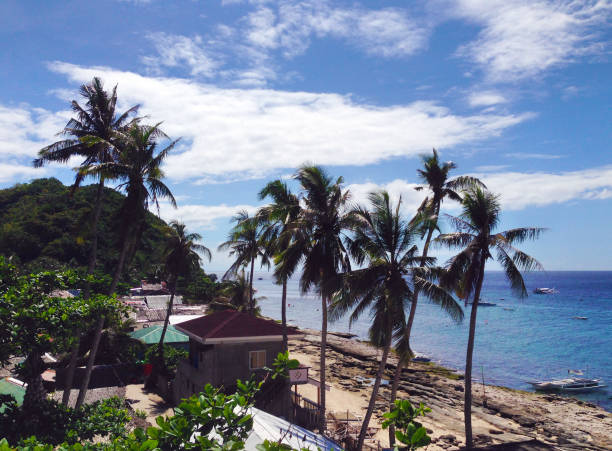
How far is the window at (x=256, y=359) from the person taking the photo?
757 inches

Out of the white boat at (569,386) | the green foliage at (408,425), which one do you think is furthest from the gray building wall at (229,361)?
the white boat at (569,386)

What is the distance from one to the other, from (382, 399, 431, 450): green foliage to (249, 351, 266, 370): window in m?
16.2

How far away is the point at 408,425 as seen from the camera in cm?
342

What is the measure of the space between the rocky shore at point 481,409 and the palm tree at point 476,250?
24.3 ft

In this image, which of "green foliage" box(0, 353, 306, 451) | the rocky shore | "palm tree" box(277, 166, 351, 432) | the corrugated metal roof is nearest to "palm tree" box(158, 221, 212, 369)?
the corrugated metal roof

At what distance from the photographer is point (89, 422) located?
9352mm

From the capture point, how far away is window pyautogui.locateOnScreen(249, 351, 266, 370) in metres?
19.2

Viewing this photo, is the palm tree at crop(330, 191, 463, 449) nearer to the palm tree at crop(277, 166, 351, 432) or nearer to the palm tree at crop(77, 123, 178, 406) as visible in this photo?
the palm tree at crop(277, 166, 351, 432)

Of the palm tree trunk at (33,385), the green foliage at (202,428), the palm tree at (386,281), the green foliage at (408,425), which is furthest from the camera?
the palm tree at (386,281)

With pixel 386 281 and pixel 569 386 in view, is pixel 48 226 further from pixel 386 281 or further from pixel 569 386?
pixel 569 386

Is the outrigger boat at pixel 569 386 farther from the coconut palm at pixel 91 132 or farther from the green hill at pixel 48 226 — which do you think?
the green hill at pixel 48 226

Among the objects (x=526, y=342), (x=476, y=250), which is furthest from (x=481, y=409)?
(x=526, y=342)

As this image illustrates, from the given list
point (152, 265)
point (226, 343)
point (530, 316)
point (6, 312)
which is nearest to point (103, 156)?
point (226, 343)

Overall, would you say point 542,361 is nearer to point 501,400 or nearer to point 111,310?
point 501,400
